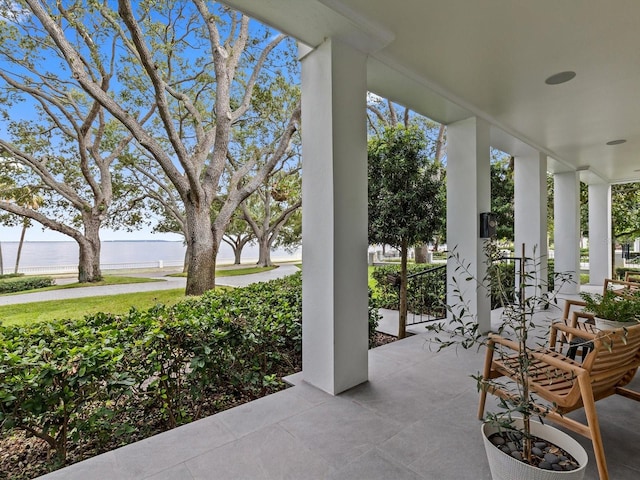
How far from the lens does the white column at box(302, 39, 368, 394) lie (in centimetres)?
239

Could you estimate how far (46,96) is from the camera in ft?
21.0

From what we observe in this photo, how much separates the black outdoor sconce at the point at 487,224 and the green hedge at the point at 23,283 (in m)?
6.54

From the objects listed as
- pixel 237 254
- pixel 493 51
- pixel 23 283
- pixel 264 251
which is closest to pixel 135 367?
pixel 493 51

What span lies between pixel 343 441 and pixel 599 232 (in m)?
9.87

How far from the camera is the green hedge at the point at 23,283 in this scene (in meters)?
4.74

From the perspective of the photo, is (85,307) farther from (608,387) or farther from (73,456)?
(608,387)

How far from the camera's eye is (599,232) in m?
8.40

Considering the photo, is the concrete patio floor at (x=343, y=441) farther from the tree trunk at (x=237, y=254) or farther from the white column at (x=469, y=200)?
the tree trunk at (x=237, y=254)

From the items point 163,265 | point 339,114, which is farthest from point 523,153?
point 163,265

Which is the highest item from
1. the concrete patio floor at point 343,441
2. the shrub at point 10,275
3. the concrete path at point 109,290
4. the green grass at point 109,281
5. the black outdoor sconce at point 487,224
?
the black outdoor sconce at point 487,224

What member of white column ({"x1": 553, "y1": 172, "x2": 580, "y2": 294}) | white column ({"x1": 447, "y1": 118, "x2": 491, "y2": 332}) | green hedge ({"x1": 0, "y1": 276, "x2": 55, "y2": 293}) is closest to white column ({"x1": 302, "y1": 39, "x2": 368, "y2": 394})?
white column ({"x1": 447, "y1": 118, "x2": 491, "y2": 332})

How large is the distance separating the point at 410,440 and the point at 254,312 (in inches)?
63.7

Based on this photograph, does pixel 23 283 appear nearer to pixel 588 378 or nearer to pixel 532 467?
pixel 532 467

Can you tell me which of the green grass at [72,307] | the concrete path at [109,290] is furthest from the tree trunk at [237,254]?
the green grass at [72,307]
